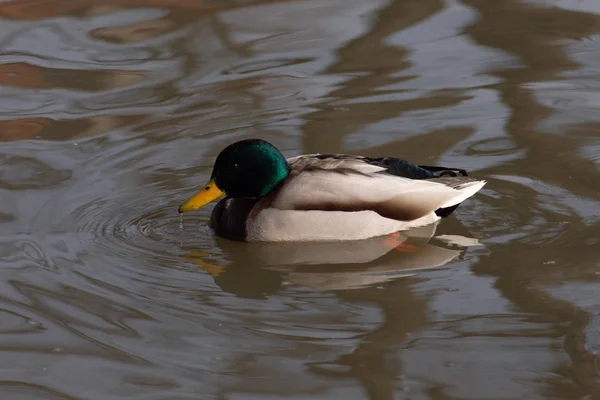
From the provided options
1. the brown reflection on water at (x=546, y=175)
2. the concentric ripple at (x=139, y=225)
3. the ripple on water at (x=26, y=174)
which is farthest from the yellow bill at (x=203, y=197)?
the brown reflection on water at (x=546, y=175)

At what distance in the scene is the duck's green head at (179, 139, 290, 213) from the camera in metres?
6.61

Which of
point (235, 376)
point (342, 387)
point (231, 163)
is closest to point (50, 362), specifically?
point (235, 376)

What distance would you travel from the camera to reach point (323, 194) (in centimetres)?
648

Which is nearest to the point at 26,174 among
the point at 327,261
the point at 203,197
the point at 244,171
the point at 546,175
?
the point at 203,197

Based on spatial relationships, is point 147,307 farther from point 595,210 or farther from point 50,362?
point 595,210

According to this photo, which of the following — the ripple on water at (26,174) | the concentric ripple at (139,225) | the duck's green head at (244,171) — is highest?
the duck's green head at (244,171)

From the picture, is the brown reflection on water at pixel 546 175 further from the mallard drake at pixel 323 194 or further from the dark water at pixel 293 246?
the mallard drake at pixel 323 194

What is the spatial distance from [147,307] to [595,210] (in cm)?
251

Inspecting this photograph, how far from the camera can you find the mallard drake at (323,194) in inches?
256

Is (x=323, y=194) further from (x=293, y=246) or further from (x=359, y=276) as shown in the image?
(x=359, y=276)

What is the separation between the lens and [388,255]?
635 cm

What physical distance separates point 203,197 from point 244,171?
0.27m

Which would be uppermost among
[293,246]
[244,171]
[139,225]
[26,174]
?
[244,171]

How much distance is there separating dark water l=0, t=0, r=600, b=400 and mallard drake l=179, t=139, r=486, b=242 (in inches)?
4.7
